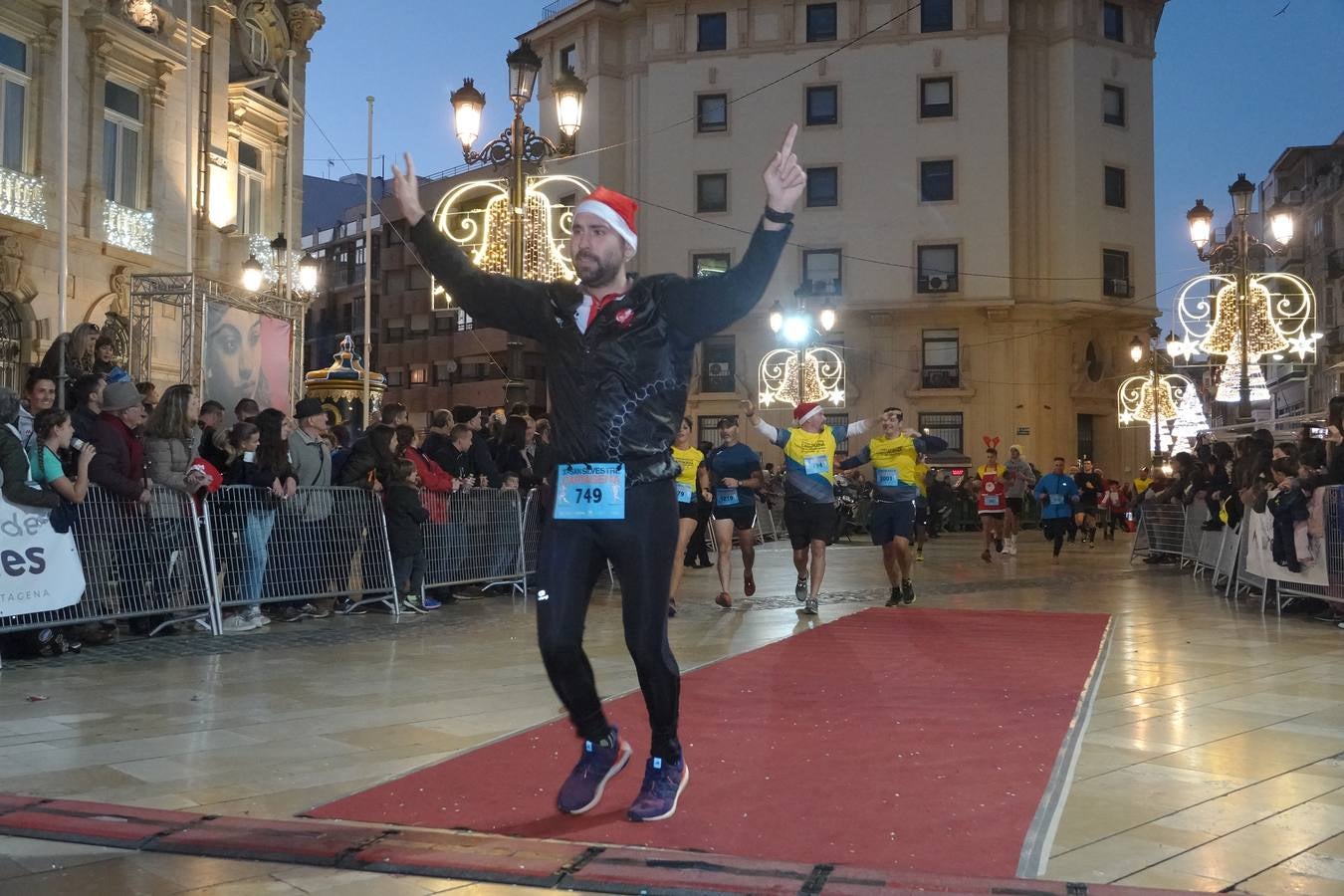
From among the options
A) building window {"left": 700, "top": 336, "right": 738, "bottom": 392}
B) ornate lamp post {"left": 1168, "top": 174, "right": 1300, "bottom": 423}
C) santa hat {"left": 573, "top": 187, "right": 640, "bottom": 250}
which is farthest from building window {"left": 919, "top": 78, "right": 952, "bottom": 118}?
santa hat {"left": 573, "top": 187, "right": 640, "bottom": 250}

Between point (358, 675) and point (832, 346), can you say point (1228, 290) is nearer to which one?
point (358, 675)

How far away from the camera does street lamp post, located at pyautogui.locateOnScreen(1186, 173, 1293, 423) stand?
1727 centimetres

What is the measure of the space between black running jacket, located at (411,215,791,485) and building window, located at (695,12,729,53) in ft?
136

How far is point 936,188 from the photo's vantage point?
42.9 m

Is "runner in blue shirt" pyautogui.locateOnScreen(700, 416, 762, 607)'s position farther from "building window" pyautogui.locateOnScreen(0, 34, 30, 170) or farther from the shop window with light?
the shop window with light

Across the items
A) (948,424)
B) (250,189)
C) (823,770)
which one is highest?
(250,189)

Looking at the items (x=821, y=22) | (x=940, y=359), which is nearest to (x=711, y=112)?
(x=821, y=22)

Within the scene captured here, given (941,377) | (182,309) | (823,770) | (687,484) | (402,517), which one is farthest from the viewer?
(941,377)

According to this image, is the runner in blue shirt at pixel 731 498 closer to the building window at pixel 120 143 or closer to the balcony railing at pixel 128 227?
the balcony railing at pixel 128 227

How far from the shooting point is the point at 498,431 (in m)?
15.2

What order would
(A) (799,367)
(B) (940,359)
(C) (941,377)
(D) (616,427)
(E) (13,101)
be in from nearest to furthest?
(D) (616,427)
(E) (13,101)
(A) (799,367)
(C) (941,377)
(B) (940,359)

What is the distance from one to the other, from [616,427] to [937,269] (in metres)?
40.1

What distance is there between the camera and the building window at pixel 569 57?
46331mm

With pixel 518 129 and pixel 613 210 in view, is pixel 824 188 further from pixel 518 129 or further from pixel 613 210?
pixel 613 210
